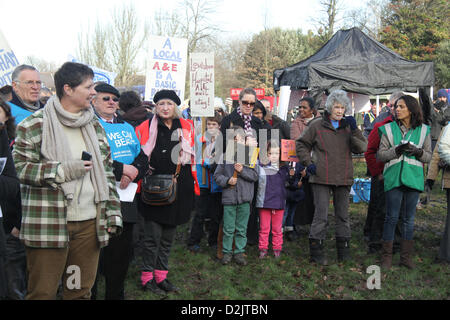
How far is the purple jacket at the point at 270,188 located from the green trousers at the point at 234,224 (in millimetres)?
299

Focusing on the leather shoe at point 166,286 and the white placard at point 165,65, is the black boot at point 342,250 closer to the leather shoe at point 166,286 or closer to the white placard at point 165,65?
the leather shoe at point 166,286

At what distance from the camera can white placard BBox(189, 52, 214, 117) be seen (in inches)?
220

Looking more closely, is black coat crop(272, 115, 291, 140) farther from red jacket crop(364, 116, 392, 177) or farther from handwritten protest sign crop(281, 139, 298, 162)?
red jacket crop(364, 116, 392, 177)

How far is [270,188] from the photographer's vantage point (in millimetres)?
5754

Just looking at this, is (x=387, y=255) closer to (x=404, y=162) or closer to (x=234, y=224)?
(x=404, y=162)

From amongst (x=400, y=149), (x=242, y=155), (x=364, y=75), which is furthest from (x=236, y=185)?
(x=364, y=75)

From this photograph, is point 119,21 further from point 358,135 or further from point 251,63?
point 358,135

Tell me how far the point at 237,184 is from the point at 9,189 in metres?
2.97

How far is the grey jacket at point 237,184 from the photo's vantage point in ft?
17.8

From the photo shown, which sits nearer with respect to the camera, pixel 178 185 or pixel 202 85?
pixel 178 185

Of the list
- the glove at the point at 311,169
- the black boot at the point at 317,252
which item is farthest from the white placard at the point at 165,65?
the black boot at the point at 317,252

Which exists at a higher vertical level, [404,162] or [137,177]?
[404,162]
